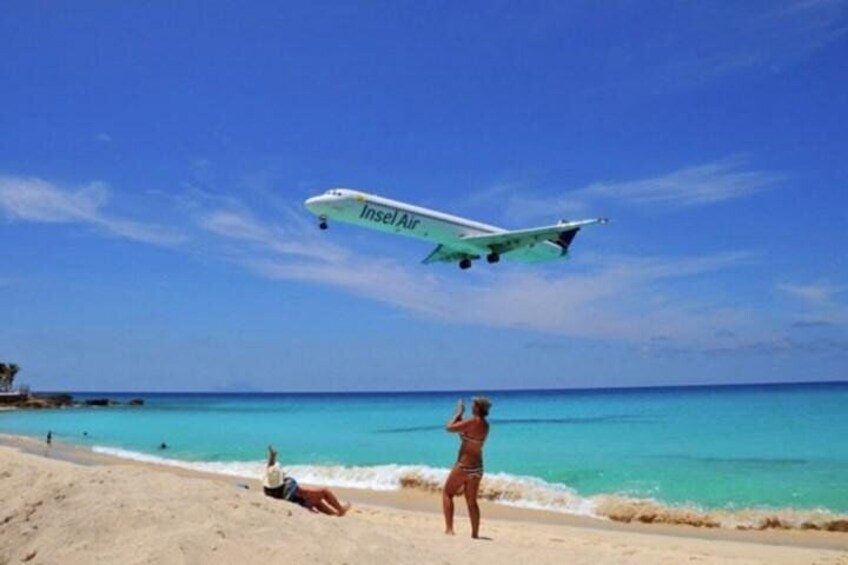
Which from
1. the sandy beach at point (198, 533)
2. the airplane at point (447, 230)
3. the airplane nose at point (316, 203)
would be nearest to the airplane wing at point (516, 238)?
the airplane at point (447, 230)

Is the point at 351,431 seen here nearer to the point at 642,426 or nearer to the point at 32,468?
the point at 642,426

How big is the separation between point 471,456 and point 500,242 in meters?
22.9

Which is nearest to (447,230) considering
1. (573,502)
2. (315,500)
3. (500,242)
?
(500,242)

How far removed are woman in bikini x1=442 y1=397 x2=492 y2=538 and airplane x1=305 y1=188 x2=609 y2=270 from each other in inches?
768

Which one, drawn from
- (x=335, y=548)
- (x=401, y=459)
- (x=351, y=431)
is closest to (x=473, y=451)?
(x=335, y=548)

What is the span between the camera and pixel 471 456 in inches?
382

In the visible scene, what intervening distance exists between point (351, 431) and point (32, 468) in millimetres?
42583

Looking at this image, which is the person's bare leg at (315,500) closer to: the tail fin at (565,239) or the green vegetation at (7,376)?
the tail fin at (565,239)

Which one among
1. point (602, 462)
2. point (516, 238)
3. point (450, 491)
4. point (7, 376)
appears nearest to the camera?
point (450, 491)

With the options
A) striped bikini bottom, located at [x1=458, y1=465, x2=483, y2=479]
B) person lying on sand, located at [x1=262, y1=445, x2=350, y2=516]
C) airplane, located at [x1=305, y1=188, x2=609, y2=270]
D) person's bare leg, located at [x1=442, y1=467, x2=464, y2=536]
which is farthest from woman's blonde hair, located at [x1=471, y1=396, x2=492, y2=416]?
airplane, located at [x1=305, y1=188, x2=609, y2=270]

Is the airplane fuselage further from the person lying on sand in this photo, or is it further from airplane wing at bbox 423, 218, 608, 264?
the person lying on sand

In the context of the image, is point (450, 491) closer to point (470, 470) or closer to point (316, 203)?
point (470, 470)

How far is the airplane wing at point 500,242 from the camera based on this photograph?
31.9 meters

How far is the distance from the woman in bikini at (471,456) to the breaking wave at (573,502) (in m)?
6.41
